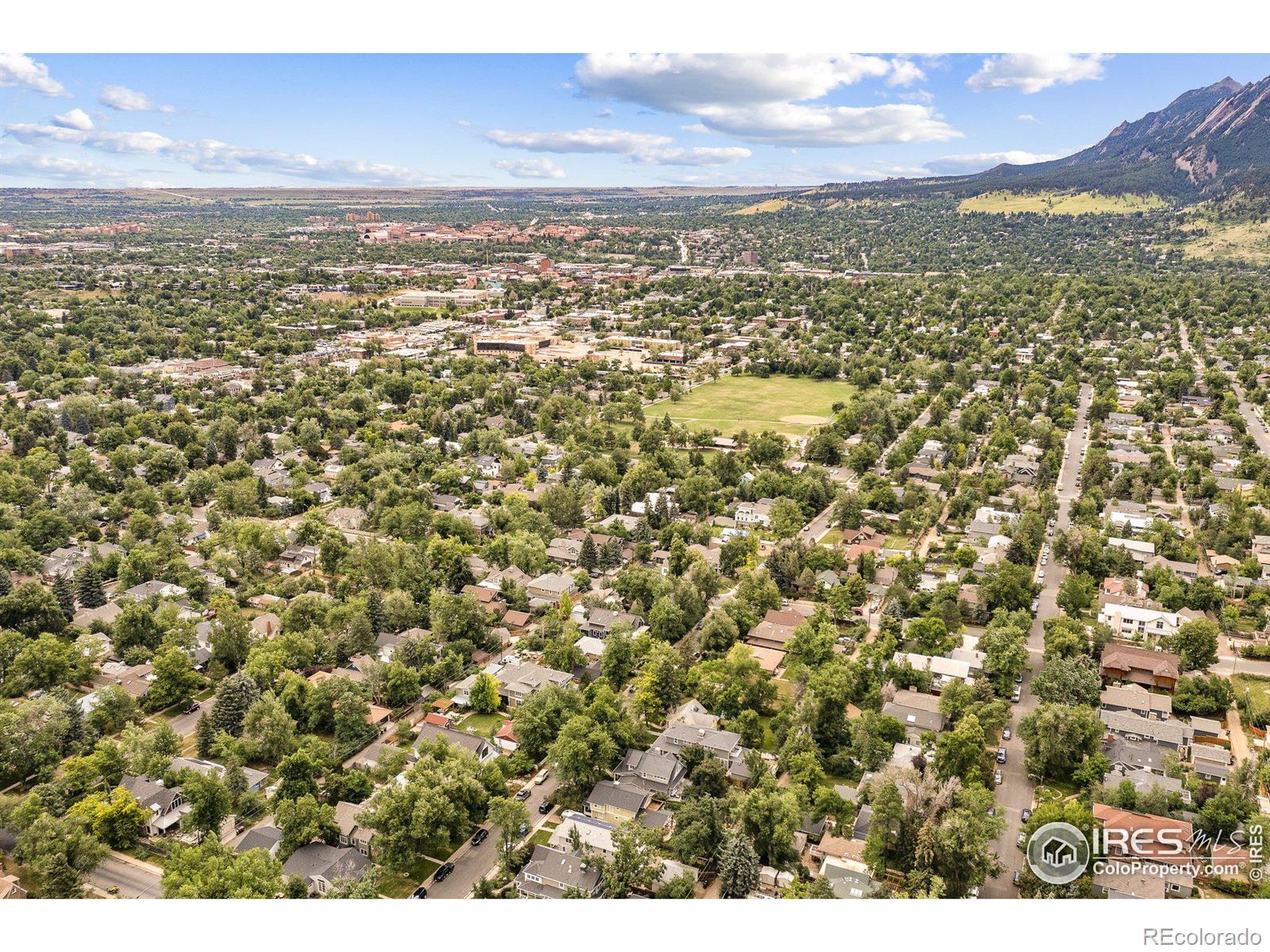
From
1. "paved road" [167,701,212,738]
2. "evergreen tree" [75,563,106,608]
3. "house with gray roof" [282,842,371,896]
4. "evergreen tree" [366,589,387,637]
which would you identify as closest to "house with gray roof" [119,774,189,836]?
"paved road" [167,701,212,738]

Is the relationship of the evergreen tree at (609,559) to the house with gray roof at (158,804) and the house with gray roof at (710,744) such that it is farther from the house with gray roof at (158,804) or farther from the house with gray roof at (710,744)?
the house with gray roof at (158,804)

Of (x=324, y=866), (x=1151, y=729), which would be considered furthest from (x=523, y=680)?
(x=1151, y=729)

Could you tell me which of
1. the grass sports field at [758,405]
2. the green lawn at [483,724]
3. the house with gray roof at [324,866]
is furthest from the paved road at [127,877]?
the grass sports field at [758,405]

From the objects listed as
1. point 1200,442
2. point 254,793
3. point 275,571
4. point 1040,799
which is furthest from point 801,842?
point 1200,442

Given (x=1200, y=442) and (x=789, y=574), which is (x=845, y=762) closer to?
(x=789, y=574)

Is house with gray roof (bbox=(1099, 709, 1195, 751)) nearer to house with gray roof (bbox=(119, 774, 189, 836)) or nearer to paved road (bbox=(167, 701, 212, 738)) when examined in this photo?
house with gray roof (bbox=(119, 774, 189, 836))

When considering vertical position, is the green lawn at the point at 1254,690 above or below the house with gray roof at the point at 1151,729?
below
